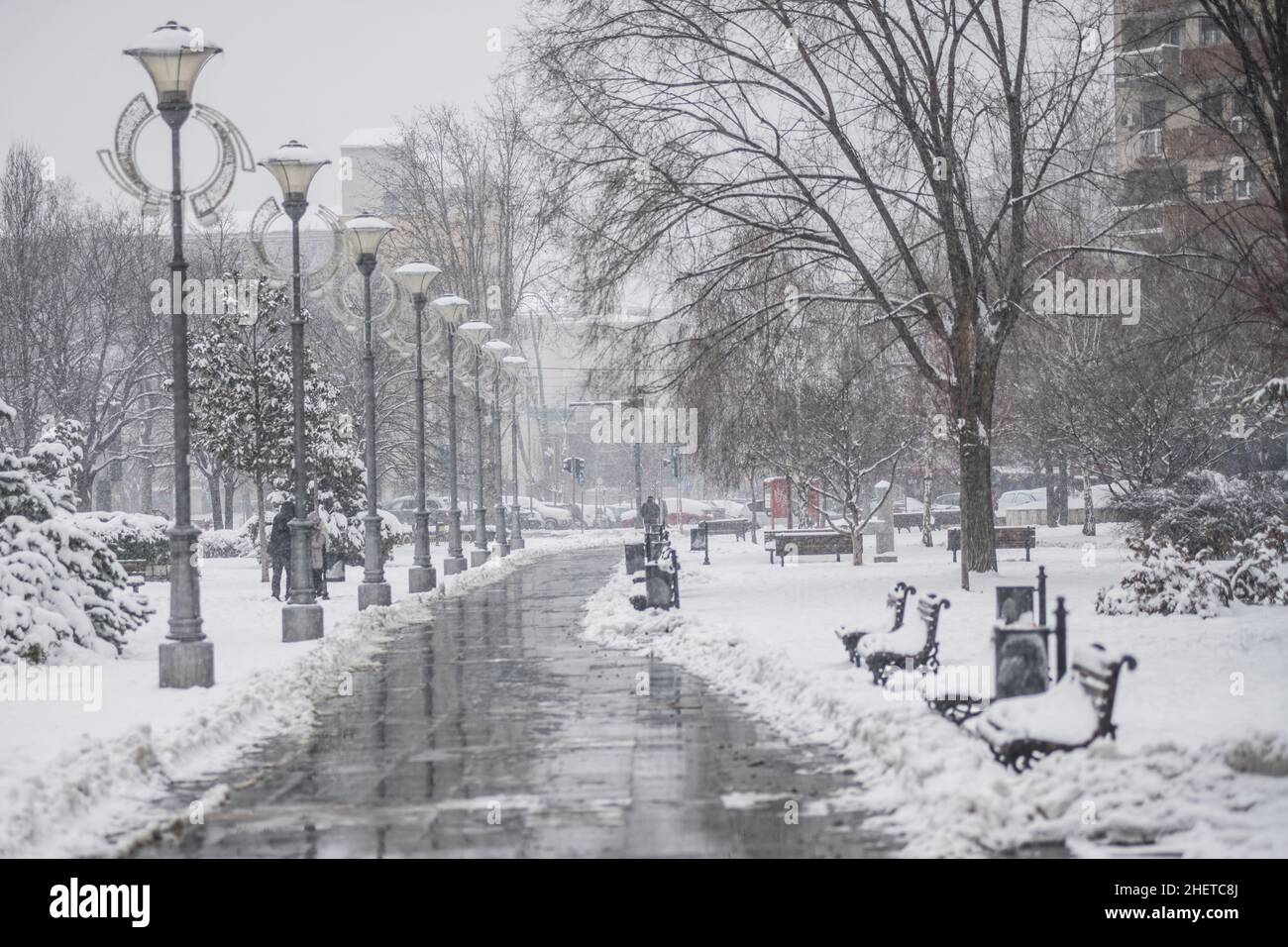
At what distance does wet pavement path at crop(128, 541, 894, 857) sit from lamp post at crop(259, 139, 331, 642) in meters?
3.39

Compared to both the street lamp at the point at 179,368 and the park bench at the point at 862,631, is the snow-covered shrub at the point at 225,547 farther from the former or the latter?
the park bench at the point at 862,631

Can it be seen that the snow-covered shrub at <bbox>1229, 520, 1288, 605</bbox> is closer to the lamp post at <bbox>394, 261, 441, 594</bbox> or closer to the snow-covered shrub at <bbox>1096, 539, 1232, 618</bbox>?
the snow-covered shrub at <bbox>1096, 539, 1232, 618</bbox>

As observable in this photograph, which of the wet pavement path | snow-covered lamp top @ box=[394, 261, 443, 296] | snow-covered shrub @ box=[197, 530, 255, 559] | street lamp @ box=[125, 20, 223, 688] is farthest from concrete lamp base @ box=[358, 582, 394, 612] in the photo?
snow-covered shrub @ box=[197, 530, 255, 559]

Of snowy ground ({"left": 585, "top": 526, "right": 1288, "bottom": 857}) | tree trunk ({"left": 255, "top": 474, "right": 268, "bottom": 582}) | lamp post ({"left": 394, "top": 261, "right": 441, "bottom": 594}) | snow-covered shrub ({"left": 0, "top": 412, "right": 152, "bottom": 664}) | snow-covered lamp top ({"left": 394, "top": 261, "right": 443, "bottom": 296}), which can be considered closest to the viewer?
snowy ground ({"left": 585, "top": 526, "right": 1288, "bottom": 857})

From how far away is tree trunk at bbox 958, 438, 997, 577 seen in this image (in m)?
26.5

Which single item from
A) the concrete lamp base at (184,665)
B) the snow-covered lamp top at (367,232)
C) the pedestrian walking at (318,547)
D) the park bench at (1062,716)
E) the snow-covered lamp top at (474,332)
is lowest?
the concrete lamp base at (184,665)

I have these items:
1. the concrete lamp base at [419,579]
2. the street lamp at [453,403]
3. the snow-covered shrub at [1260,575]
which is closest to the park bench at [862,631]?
the snow-covered shrub at [1260,575]

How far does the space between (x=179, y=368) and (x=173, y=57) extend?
291 cm

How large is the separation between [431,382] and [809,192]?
34573mm

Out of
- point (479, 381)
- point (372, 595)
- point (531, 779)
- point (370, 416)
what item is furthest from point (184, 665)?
point (479, 381)

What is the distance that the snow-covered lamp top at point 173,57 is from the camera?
50.7 ft

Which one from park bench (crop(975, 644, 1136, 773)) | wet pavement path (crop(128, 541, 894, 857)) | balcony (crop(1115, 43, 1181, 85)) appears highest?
balcony (crop(1115, 43, 1181, 85))

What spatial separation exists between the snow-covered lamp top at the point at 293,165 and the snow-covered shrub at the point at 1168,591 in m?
11.0
